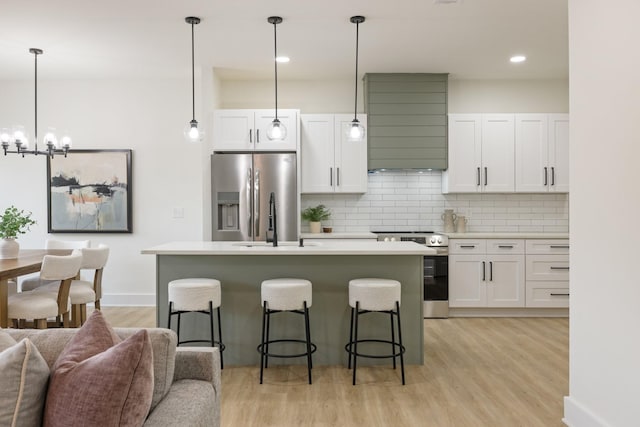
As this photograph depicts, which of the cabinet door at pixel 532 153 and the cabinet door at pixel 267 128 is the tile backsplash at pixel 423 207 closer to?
the cabinet door at pixel 532 153

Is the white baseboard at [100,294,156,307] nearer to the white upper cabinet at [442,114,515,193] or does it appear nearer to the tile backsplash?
the tile backsplash

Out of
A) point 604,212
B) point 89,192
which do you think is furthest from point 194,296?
point 89,192

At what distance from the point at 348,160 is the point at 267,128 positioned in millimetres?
1022

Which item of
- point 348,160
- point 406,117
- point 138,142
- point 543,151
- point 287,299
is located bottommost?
point 287,299

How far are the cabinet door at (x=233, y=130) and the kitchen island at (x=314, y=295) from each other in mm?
2063

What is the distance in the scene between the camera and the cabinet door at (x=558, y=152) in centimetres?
562

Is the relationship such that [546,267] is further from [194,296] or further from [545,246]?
[194,296]

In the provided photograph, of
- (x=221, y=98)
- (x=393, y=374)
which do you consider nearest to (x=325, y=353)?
(x=393, y=374)

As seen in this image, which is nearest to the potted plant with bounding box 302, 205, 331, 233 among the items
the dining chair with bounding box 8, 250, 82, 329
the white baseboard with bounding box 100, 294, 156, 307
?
the white baseboard with bounding box 100, 294, 156, 307

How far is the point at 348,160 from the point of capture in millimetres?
5656

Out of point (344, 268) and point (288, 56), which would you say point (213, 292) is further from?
point (288, 56)

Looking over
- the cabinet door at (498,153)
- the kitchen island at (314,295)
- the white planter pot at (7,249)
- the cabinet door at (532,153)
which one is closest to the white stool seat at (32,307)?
the white planter pot at (7,249)

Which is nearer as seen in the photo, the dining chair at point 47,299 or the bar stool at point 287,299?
the bar stool at point 287,299

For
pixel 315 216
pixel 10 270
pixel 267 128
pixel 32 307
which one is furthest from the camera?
pixel 315 216
